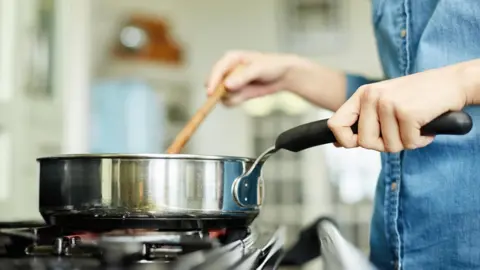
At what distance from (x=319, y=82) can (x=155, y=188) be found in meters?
0.37

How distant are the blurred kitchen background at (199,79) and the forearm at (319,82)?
1.33 meters

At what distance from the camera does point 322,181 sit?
3.94 metres

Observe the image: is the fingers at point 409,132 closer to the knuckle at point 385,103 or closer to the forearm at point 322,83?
the knuckle at point 385,103

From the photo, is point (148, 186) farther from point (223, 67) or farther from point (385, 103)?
point (223, 67)

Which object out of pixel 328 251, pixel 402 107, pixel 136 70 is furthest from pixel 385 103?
pixel 136 70

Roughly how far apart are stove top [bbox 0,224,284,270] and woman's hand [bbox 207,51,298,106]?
0.68ft

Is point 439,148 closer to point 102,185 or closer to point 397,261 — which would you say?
point 397,261

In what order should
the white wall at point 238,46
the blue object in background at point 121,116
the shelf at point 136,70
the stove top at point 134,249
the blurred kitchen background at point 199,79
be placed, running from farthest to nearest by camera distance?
the white wall at point 238,46, the shelf at point 136,70, the blue object in background at point 121,116, the blurred kitchen background at point 199,79, the stove top at point 134,249

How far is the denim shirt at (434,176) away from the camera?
0.67m

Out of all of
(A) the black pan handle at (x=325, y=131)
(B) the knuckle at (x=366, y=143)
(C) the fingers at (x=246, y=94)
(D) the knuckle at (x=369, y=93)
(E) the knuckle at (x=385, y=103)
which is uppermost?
(C) the fingers at (x=246, y=94)

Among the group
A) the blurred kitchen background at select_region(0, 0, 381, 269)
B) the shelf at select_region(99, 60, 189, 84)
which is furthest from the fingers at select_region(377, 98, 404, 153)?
the shelf at select_region(99, 60, 189, 84)

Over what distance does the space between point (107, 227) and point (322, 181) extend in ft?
11.1

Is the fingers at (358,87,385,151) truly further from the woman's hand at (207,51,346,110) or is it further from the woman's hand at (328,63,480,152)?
the woman's hand at (207,51,346,110)

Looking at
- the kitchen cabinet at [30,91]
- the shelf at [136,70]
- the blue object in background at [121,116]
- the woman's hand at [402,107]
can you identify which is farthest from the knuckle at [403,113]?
the shelf at [136,70]
